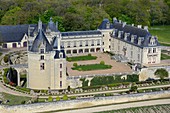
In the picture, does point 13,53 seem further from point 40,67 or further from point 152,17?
point 152,17

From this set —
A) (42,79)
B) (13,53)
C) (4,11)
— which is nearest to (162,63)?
(42,79)

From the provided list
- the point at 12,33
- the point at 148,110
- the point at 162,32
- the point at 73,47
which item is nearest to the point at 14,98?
the point at 148,110

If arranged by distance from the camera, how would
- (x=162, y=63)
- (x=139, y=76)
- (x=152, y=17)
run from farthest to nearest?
(x=152, y=17) < (x=162, y=63) < (x=139, y=76)

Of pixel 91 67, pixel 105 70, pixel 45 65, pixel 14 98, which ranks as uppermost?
pixel 45 65

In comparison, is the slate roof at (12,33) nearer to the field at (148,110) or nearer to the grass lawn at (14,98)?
the grass lawn at (14,98)

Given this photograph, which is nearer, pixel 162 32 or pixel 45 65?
pixel 45 65

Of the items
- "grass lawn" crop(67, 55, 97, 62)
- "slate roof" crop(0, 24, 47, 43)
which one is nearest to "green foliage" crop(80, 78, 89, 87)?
"grass lawn" crop(67, 55, 97, 62)

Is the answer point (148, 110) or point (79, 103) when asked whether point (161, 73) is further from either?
point (79, 103)

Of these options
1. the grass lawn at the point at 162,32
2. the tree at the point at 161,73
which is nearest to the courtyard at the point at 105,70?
the tree at the point at 161,73
